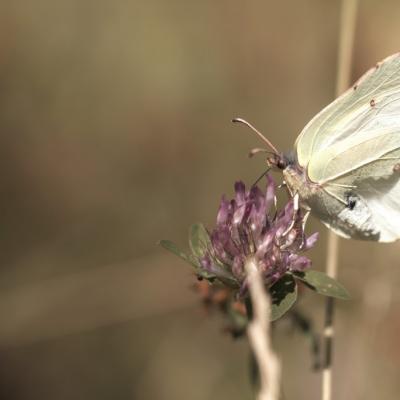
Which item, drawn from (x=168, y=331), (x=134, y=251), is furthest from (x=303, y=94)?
(x=168, y=331)

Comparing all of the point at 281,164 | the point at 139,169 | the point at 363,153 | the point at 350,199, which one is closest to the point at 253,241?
the point at 281,164

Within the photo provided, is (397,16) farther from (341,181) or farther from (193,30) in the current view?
(341,181)

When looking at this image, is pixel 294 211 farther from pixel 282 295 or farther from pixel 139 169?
pixel 139 169

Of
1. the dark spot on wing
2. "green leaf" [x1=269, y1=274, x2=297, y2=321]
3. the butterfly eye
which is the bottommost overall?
"green leaf" [x1=269, y1=274, x2=297, y2=321]

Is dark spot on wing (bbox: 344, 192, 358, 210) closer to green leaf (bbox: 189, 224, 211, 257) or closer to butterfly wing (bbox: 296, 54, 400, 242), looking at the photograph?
butterfly wing (bbox: 296, 54, 400, 242)

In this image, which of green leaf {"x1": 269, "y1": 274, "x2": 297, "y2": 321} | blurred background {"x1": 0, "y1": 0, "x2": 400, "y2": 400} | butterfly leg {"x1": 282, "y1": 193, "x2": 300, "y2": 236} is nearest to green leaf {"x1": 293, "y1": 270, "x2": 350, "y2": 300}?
green leaf {"x1": 269, "y1": 274, "x2": 297, "y2": 321}

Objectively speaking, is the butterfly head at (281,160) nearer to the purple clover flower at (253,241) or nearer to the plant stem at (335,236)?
the purple clover flower at (253,241)
